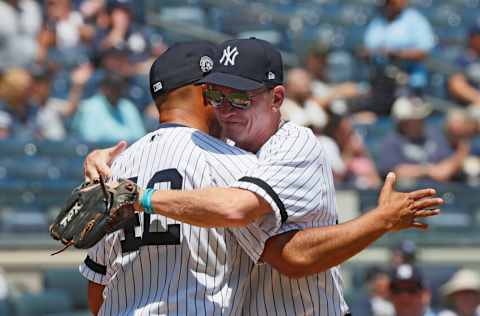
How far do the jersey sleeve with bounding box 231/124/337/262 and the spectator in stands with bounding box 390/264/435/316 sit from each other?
2.46 m

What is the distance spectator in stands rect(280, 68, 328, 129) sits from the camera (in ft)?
29.2

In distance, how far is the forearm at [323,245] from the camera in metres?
3.23

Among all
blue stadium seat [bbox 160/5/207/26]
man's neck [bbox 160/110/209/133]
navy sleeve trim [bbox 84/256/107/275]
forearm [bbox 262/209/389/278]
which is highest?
blue stadium seat [bbox 160/5/207/26]

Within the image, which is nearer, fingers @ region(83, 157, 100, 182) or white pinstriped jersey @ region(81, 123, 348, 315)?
white pinstriped jersey @ region(81, 123, 348, 315)

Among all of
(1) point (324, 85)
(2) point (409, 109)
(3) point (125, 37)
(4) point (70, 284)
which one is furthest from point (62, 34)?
(4) point (70, 284)

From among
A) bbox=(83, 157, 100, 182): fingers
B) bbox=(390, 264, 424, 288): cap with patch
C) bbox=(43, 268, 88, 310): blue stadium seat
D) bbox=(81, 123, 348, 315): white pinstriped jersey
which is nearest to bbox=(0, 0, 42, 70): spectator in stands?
bbox=(43, 268, 88, 310): blue stadium seat

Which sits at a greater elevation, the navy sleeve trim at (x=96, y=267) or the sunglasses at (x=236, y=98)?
the sunglasses at (x=236, y=98)

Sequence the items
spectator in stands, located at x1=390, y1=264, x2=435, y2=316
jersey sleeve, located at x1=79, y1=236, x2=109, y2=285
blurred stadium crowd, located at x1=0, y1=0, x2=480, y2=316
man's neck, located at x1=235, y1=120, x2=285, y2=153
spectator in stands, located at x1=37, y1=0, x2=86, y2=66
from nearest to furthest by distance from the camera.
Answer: man's neck, located at x1=235, y1=120, x2=285, y2=153 → jersey sleeve, located at x1=79, y1=236, x2=109, y2=285 → spectator in stands, located at x1=390, y1=264, x2=435, y2=316 → blurred stadium crowd, located at x1=0, y1=0, x2=480, y2=316 → spectator in stands, located at x1=37, y1=0, x2=86, y2=66

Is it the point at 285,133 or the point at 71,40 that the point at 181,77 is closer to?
the point at 285,133

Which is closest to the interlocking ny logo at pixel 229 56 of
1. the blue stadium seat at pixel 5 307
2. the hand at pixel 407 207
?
the hand at pixel 407 207

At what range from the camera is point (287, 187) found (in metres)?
3.29

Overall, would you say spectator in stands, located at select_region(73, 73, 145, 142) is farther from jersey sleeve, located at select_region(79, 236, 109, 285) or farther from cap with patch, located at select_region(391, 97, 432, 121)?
jersey sleeve, located at select_region(79, 236, 109, 285)

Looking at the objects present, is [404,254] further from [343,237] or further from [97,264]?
[343,237]

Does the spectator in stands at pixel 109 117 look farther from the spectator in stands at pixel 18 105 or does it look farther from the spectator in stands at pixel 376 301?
the spectator in stands at pixel 376 301
